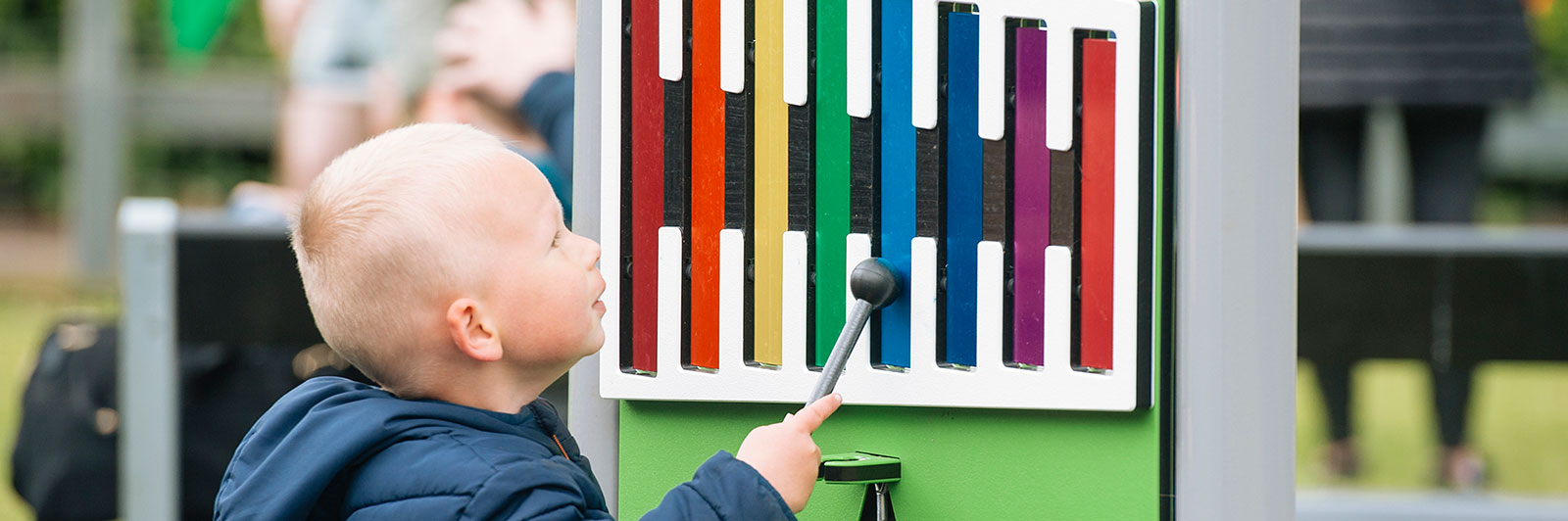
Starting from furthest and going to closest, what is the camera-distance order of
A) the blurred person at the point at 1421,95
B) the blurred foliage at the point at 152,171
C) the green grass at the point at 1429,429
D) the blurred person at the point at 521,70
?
1. the blurred foliage at the point at 152,171
2. the green grass at the point at 1429,429
3. the blurred person at the point at 1421,95
4. the blurred person at the point at 521,70

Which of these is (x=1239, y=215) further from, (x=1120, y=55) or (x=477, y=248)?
(x=477, y=248)

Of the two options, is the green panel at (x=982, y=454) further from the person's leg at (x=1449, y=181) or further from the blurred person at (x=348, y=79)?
the person's leg at (x=1449, y=181)

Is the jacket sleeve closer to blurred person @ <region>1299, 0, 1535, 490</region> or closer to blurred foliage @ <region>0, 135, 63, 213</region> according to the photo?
blurred person @ <region>1299, 0, 1535, 490</region>

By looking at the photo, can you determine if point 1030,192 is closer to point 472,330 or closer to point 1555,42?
point 472,330

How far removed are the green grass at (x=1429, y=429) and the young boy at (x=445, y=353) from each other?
6.89ft

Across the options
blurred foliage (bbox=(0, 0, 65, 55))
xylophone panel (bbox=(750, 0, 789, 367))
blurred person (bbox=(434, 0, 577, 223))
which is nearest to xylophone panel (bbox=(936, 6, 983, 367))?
xylophone panel (bbox=(750, 0, 789, 367))

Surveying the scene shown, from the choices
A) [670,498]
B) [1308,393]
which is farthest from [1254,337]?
[1308,393]

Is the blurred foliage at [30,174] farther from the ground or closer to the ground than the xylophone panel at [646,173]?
farther from the ground

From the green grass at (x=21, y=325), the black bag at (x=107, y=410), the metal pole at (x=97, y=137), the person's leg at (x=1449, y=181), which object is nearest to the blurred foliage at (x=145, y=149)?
the metal pole at (x=97, y=137)

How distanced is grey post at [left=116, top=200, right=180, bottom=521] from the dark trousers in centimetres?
198

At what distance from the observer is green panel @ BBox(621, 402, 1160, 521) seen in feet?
3.00

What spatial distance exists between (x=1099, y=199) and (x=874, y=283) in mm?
146

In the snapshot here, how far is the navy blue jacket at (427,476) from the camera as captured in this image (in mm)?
840

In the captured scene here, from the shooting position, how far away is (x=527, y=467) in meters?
0.84
